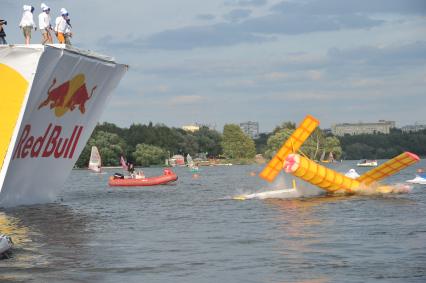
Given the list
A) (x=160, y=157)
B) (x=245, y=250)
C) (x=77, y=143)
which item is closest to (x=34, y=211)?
(x=77, y=143)

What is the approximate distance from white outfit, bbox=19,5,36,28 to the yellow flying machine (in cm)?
1463

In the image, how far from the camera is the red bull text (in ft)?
115

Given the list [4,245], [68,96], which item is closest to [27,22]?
[68,96]

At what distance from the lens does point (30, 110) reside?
3453cm

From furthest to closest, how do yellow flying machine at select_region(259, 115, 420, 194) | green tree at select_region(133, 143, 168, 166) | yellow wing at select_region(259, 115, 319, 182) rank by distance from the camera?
1. green tree at select_region(133, 143, 168, 166)
2. yellow wing at select_region(259, 115, 319, 182)
3. yellow flying machine at select_region(259, 115, 420, 194)

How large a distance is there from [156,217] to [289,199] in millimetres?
12009

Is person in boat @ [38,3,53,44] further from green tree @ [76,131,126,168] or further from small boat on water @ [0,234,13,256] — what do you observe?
green tree @ [76,131,126,168]

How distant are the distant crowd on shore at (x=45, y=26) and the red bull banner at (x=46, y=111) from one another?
1432 mm

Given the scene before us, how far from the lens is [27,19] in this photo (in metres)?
35.8

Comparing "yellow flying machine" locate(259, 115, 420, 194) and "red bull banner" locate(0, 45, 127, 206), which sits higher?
"red bull banner" locate(0, 45, 127, 206)

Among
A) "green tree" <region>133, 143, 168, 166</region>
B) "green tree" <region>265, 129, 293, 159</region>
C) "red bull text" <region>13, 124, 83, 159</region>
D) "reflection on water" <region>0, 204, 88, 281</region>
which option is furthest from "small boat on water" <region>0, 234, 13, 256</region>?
"green tree" <region>265, 129, 293, 159</region>

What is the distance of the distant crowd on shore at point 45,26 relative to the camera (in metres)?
35.6

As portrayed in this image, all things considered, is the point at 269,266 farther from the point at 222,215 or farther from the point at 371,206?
the point at 371,206

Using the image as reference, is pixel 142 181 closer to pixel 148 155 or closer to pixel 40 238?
pixel 40 238
